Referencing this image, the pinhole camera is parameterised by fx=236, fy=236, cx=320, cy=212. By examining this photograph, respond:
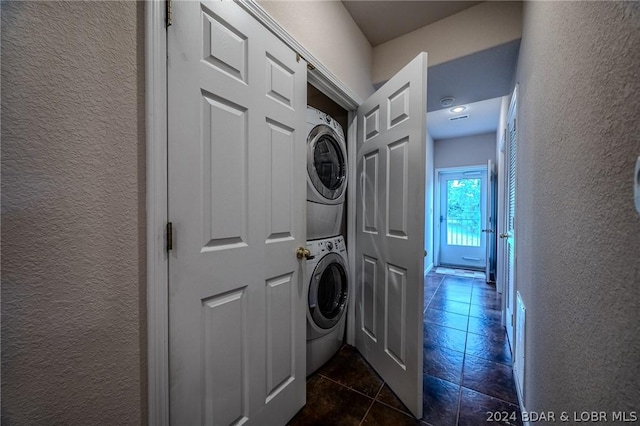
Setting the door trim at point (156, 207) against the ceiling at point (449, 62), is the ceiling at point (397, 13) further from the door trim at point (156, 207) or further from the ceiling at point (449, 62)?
the door trim at point (156, 207)

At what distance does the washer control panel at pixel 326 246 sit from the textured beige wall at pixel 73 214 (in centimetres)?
102

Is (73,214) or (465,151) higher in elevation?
(465,151)

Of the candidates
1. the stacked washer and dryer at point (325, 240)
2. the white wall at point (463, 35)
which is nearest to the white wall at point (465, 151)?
the white wall at point (463, 35)

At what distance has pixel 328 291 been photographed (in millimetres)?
1817

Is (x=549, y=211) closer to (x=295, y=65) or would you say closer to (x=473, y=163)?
(x=295, y=65)

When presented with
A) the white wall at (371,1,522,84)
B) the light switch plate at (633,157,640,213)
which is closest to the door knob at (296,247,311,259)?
the light switch plate at (633,157,640,213)

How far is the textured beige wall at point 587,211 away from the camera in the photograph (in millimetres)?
428

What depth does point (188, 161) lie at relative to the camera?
0.84 meters

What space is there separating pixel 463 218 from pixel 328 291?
13.9 ft

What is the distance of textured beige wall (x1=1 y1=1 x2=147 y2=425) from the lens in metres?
0.53

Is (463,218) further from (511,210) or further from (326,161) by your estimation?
(326,161)

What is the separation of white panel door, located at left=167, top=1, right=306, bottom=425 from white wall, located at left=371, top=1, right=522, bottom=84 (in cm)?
117

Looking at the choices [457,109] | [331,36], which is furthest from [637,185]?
[457,109]

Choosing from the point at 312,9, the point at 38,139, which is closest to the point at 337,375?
the point at 38,139
